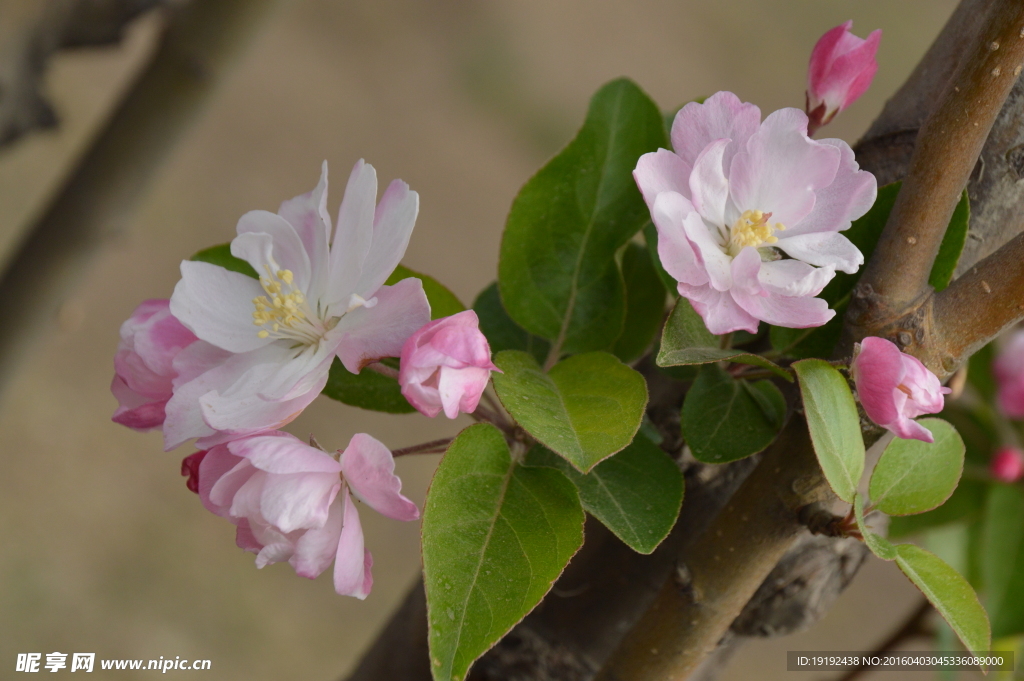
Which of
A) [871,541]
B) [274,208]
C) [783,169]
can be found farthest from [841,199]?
[274,208]

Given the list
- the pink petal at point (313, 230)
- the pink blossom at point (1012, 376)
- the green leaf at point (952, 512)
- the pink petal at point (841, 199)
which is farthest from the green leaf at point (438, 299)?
the pink blossom at point (1012, 376)

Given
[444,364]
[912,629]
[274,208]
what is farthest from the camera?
[274,208]

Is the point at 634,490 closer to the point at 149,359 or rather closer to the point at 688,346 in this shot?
the point at 688,346

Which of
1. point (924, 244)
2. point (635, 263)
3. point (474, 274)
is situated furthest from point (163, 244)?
point (924, 244)

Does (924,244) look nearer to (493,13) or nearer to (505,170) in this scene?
(505,170)

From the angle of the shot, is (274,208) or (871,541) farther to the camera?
(274,208)

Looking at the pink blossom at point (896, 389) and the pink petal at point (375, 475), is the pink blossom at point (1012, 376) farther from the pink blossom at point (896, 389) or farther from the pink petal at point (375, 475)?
the pink petal at point (375, 475)

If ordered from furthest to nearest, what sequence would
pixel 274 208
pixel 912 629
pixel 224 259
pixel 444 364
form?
pixel 274 208
pixel 912 629
pixel 224 259
pixel 444 364
